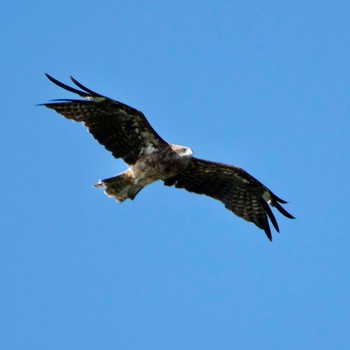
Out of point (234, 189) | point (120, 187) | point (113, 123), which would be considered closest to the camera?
point (113, 123)

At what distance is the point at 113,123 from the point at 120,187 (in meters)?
1.09

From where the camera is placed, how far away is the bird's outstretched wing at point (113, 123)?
52.5ft

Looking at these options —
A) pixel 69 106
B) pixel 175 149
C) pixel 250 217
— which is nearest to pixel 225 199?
pixel 250 217

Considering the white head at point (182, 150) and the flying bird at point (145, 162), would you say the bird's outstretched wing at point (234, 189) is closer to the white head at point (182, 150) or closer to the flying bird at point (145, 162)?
the flying bird at point (145, 162)

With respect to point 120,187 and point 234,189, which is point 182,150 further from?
point 234,189

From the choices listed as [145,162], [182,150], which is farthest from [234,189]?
[145,162]

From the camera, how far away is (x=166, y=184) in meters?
17.3

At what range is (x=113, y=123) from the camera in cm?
1627

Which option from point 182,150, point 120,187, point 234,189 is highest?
point 234,189

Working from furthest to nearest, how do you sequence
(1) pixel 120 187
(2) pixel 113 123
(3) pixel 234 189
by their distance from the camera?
(3) pixel 234 189
(1) pixel 120 187
(2) pixel 113 123

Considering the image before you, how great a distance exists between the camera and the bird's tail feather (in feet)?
54.8

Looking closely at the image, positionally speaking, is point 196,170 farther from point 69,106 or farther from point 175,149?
point 69,106

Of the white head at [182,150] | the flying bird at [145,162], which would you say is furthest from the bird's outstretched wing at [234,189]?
the white head at [182,150]

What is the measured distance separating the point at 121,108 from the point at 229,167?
2.20 m
